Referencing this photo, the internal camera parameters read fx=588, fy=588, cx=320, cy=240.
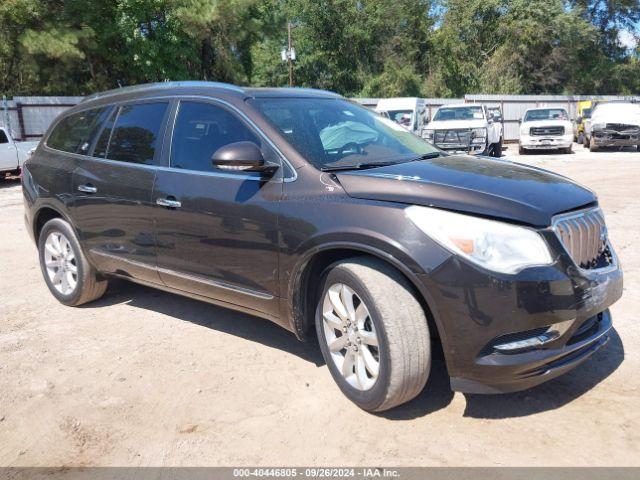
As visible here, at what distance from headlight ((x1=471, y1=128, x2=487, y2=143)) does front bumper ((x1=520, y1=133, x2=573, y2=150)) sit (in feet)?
18.6

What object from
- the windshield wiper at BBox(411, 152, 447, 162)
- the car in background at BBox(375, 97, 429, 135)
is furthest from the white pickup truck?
the windshield wiper at BBox(411, 152, 447, 162)

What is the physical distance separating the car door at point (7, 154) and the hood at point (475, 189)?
15.7 meters

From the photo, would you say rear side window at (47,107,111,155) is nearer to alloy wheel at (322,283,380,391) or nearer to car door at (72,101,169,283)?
car door at (72,101,169,283)

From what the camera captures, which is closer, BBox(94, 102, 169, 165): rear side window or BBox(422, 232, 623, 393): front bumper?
BBox(422, 232, 623, 393): front bumper

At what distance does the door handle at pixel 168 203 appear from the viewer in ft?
13.0

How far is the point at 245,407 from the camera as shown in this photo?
3373 millimetres

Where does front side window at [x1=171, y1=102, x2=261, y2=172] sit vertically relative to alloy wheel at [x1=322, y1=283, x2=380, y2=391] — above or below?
above

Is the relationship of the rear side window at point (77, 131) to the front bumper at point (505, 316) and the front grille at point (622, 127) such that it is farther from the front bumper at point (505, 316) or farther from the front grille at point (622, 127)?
the front grille at point (622, 127)

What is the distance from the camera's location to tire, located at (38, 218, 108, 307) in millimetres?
4996

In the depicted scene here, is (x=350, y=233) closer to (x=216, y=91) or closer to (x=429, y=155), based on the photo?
(x=429, y=155)

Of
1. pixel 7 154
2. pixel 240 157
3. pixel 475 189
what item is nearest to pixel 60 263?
pixel 240 157

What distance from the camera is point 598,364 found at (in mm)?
3676

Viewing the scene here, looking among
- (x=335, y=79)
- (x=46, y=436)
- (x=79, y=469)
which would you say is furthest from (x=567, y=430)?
(x=335, y=79)

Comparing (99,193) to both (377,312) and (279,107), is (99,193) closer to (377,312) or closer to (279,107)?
(279,107)
